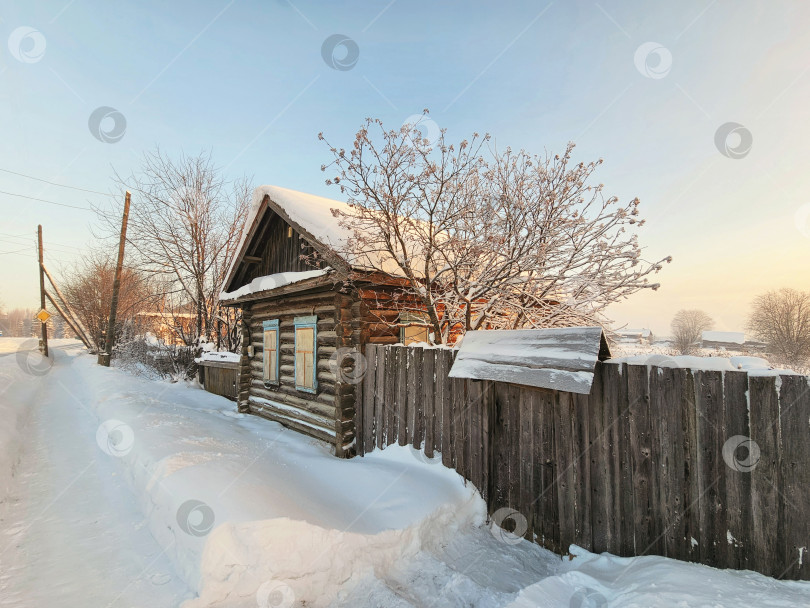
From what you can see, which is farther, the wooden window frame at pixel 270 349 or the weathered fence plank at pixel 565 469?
the wooden window frame at pixel 270 349

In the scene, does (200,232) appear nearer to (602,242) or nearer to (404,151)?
(404,151)

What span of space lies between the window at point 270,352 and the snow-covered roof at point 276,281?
1047mm

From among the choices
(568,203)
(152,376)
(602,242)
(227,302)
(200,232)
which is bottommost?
(152,376)

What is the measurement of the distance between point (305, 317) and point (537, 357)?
232 inches

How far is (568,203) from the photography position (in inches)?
305

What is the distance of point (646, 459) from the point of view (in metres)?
3.66

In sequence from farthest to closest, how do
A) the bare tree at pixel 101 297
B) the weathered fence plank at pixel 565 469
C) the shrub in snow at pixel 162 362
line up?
the bare tree at pixel 101 297
the shrub in snow at pixel 162 362
the weathered fence plank at pixel 565 469

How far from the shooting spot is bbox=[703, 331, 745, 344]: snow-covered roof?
43.8m

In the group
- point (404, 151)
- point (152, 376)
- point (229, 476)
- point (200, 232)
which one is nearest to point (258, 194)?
point (404, 151)

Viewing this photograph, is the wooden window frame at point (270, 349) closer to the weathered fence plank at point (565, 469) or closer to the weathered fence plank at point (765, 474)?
the weathered fence plank at point (565, 469)

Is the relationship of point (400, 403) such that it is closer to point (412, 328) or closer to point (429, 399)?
point (429, 399)

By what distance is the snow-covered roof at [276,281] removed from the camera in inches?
298

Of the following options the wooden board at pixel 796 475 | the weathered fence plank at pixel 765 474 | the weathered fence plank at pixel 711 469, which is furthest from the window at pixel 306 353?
the wooden board at pixel 796 475

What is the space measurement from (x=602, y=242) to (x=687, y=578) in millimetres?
5793
